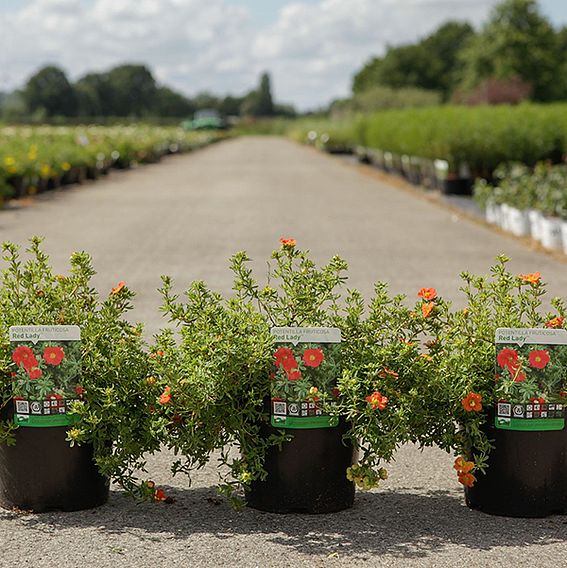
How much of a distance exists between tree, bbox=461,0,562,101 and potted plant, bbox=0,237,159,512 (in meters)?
82.8

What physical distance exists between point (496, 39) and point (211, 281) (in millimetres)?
78965

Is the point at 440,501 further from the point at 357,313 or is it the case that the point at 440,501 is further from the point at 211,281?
the point at 211,281

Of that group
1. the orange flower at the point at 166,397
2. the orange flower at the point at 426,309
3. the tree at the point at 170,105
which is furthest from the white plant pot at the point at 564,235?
the tree at the point at 170,105

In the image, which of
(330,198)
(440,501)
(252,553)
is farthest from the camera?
(330,198)

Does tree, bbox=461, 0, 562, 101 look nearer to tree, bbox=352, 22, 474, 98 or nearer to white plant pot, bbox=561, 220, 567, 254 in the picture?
tree, bbox=352, 22, 474, 98

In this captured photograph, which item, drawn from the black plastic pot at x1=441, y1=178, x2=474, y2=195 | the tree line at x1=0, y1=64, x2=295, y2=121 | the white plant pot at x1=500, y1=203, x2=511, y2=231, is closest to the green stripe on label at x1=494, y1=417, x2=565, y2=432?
the white plant pot at x1=500, y1=203, x2=511, y2=231

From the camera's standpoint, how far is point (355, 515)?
4340 mm

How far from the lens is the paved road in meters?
3.95

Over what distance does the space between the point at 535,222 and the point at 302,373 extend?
10.8 metres

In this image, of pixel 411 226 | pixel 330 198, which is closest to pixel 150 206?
pixel 330 198

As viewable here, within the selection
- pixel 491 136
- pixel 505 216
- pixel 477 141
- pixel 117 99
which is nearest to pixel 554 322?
pixel 505 216

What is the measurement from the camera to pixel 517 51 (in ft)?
279

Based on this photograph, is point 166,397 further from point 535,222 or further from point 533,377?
point 535,222

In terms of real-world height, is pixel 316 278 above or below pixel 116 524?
above
